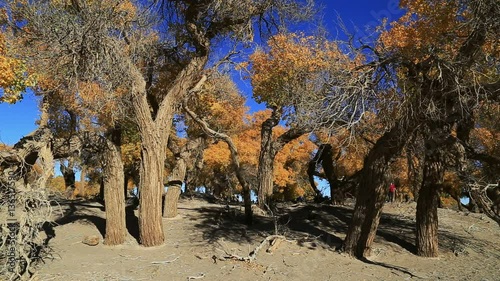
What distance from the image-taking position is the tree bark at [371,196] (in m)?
8.56

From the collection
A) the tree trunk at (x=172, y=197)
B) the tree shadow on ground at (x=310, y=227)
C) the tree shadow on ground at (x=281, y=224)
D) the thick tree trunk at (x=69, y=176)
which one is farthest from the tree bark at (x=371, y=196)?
the thick tree trunk at (x=69, y=176)

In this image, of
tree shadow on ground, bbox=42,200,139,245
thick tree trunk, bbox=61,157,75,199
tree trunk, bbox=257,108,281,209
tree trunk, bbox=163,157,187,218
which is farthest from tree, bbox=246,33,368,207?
thick tree trunk, bbox=61,157,75,199

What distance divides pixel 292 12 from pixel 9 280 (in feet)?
28.9

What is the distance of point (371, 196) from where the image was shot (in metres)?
8.89

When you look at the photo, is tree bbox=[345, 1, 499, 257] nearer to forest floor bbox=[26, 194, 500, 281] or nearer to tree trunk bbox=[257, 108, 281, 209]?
forest floor bbox=[26, 194, 500, 281]

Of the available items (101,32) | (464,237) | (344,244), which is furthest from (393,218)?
(101,32)

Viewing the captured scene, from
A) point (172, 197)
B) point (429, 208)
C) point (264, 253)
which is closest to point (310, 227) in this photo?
point (264, 253)

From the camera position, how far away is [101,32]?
9.18 metres

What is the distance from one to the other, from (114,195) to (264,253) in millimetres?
3909

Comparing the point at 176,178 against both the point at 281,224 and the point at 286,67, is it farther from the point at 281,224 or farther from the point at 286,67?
the point at 286,67

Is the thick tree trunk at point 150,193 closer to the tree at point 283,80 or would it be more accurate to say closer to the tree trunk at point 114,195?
the tree trunk at point 114,195

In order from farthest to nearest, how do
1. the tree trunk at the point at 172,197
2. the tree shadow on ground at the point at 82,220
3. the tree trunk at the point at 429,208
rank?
the tree trunk at the point at 172,197 < the tree shadow on ground at the point at 82,220 < the tree trunk at the point at 429,208

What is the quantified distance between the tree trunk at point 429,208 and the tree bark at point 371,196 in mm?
1042

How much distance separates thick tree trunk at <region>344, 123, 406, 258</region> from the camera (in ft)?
28.1
